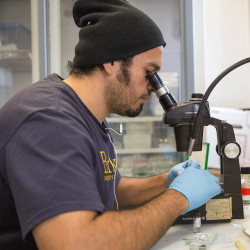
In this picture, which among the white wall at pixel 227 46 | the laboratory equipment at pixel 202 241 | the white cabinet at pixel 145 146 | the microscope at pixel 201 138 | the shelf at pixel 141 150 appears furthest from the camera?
the white cabinet at pixel 145 146

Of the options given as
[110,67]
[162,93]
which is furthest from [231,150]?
[110,67]

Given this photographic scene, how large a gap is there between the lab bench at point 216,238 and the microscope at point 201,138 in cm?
2

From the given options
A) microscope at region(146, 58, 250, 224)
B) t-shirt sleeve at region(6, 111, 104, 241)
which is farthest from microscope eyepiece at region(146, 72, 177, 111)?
t-shirt sleeve at region(6, 111, 104, 241)

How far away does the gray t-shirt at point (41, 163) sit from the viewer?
1.69 feet

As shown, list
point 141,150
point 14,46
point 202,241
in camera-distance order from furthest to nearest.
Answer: point 14,46, point 141,150, point 202,241

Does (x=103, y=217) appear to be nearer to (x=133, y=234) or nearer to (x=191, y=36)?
(x=133, y=234)

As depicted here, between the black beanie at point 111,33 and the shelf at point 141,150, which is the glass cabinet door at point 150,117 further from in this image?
the black beanie at point 111,33

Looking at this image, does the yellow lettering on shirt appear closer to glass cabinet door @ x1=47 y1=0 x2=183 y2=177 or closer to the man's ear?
the man's ear

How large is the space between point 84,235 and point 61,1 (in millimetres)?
2155

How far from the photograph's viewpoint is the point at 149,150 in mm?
2027

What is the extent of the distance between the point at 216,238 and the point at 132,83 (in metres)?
0.65

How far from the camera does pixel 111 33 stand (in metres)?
0.93

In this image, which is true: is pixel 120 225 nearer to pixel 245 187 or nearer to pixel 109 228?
pixel 109 228

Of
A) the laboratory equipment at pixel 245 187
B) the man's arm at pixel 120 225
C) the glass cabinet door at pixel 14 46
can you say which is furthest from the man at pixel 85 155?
the glass cabinet door at pixel 14 46
